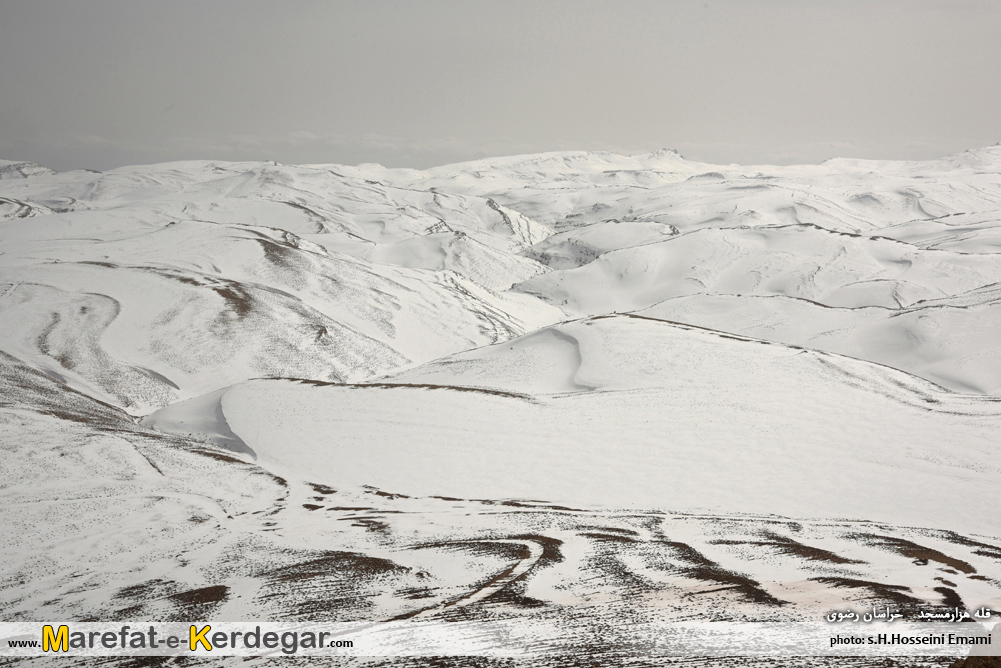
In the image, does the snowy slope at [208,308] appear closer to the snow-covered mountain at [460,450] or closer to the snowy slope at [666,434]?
the snow-covered mountain at [460,450]

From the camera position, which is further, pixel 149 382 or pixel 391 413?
pixel 149 382

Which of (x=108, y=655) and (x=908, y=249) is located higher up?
(x=908, y=249)

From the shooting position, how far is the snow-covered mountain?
37.4ft

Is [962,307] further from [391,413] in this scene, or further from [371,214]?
[371,214]

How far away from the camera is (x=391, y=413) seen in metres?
25.9

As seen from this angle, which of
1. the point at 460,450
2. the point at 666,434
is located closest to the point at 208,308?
the point at 460,450

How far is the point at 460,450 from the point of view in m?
22.9

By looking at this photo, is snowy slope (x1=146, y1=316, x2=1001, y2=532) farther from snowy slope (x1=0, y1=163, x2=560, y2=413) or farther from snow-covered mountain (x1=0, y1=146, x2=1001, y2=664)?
snowy slope (x1=0, y1=163, x2=560, y2=413)

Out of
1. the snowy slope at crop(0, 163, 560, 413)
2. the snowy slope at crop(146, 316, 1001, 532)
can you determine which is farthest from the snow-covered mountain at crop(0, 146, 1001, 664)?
the snowy slope at crop(0, 163, 560, 413)


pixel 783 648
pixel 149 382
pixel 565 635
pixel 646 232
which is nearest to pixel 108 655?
pixel 565 635

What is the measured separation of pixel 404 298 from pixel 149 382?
2955 cm

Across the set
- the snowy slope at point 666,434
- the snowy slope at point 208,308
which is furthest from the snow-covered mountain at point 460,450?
the snowy slope at point 208,308

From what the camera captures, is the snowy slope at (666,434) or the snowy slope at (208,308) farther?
the snowy slope at (208,308)

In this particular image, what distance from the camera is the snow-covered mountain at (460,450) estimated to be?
1139 centimetres
